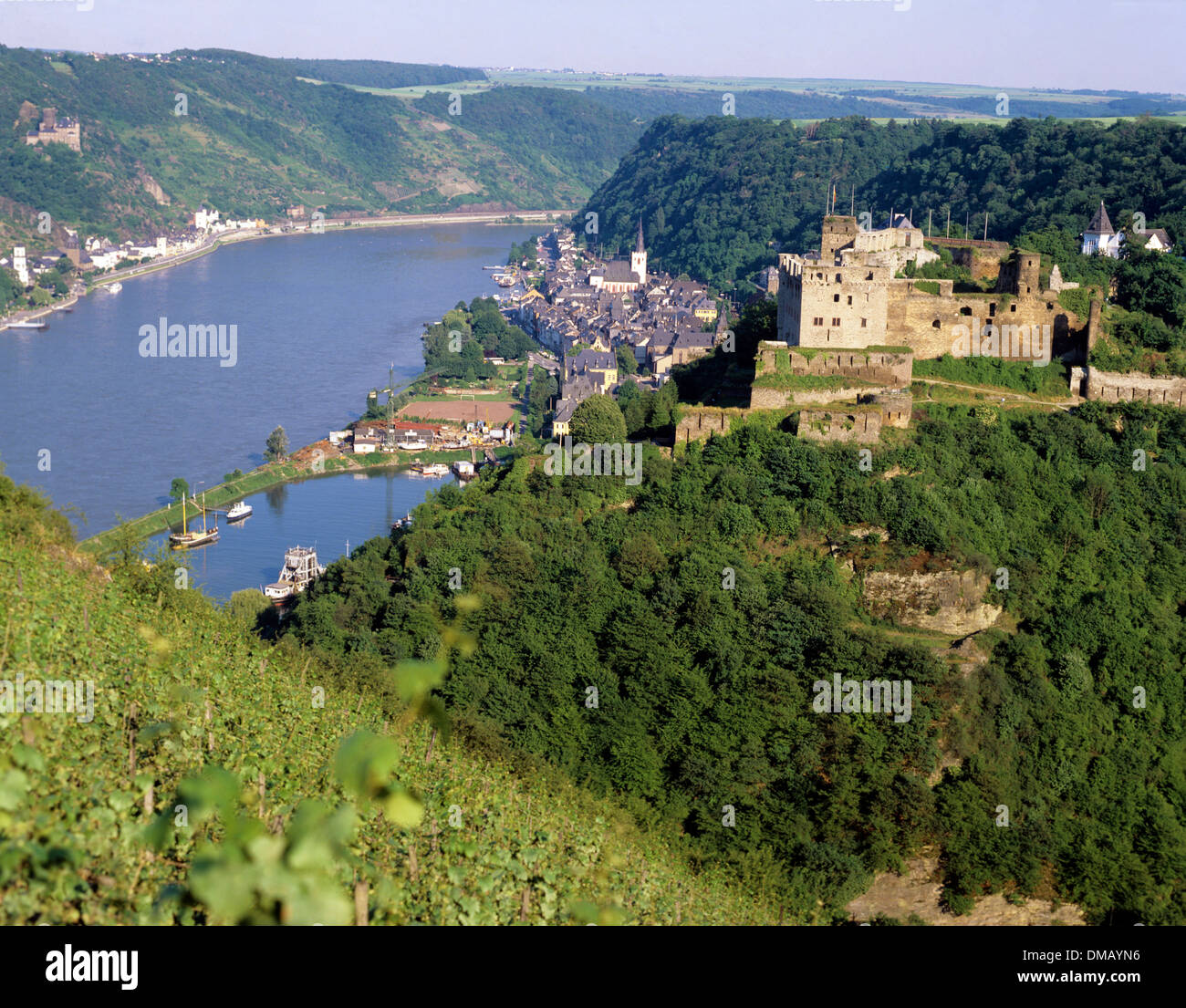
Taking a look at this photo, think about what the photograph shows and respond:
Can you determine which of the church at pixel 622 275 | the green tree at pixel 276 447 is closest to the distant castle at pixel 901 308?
the green tree at pixel 276 447

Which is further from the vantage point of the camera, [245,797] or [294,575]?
[294,575]

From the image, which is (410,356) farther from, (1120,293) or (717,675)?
(717,675)

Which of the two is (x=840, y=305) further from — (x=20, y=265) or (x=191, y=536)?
(x=20, y=265)

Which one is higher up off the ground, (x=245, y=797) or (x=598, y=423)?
(x=245, y=797)

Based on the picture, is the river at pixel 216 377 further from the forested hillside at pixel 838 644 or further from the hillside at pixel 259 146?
the hillside at pixel 259 146

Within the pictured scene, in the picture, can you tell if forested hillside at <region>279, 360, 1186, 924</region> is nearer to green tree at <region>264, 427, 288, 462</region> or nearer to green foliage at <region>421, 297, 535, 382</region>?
green tree at <region>264, 427, 288, 462</region>

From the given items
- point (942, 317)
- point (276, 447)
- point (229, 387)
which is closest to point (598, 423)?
point (942, 317)
